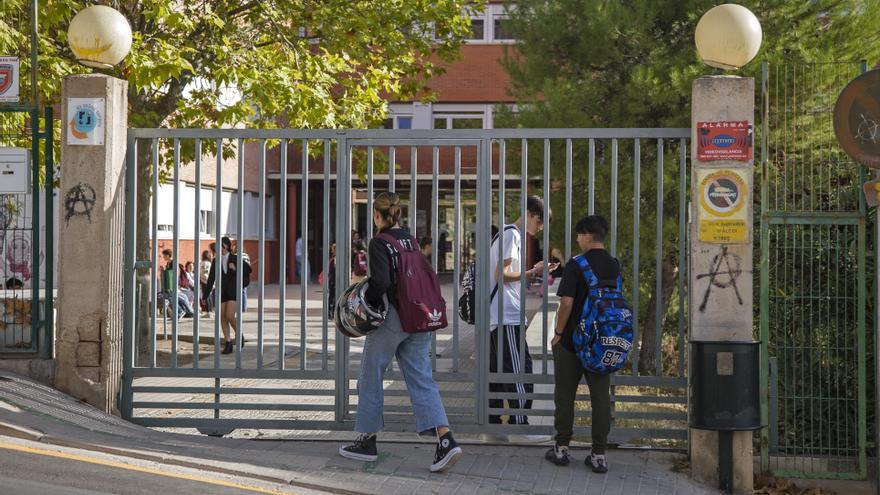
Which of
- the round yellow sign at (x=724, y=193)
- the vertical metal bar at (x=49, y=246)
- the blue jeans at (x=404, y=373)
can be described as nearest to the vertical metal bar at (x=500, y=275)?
the blue jeans at (x=404, y=373)

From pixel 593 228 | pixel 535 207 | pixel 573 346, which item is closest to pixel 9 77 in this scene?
pixel 535 207

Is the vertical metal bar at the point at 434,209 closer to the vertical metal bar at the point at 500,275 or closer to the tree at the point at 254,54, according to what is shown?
the vertical metal bar at the point at 500,275

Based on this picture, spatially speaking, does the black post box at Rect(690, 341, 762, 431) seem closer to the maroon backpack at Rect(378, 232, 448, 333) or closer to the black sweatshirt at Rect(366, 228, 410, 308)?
the maroon backpack at Rect(378, 232, 448, 333)

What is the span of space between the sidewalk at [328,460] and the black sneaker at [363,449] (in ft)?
0.18

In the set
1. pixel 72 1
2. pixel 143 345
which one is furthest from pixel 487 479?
pixel 72 1

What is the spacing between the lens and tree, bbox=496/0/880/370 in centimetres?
1191

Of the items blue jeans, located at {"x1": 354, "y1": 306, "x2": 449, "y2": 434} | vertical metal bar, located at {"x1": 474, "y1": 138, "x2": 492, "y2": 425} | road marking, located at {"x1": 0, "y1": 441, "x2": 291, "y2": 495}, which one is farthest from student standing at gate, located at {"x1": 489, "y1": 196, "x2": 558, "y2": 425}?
road marking, located at {"x1": 0, "y1": 441, "x2": 291, "y2": 495}

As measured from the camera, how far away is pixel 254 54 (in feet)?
41.4

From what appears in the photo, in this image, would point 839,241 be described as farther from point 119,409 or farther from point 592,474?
point 119,409

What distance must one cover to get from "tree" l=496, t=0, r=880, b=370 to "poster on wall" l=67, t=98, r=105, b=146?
6.62 meters

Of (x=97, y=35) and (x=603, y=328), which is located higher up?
(x=97, y=35)

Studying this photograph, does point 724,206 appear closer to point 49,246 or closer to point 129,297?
point 129,297

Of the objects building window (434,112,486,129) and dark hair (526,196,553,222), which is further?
building window (434,112,486,129)

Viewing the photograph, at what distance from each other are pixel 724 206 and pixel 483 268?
1.76m
